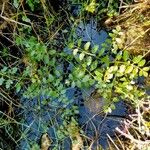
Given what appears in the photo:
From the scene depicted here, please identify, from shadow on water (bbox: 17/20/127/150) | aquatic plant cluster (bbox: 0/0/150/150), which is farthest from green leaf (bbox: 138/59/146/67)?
shadow on water (bbox: 17/20/127/150)

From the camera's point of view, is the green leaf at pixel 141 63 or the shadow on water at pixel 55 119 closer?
the green leaf at pixel 141 63

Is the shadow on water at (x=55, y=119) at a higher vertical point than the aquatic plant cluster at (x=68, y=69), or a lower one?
lower

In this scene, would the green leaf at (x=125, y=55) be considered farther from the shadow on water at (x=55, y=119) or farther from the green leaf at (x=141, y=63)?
the shadow on water at (x=55, y=119)

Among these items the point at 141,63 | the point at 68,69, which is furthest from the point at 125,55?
the point at 68,69

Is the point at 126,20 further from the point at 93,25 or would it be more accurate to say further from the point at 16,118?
the point at 16,118

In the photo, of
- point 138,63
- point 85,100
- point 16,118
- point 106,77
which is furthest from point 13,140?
point 138,63

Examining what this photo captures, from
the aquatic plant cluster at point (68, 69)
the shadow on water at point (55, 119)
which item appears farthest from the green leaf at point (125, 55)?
the shadow on water at point (55, 119)

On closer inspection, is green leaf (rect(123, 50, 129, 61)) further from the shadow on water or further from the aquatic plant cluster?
the shadow on water

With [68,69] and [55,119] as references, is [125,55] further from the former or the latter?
[55,119]
